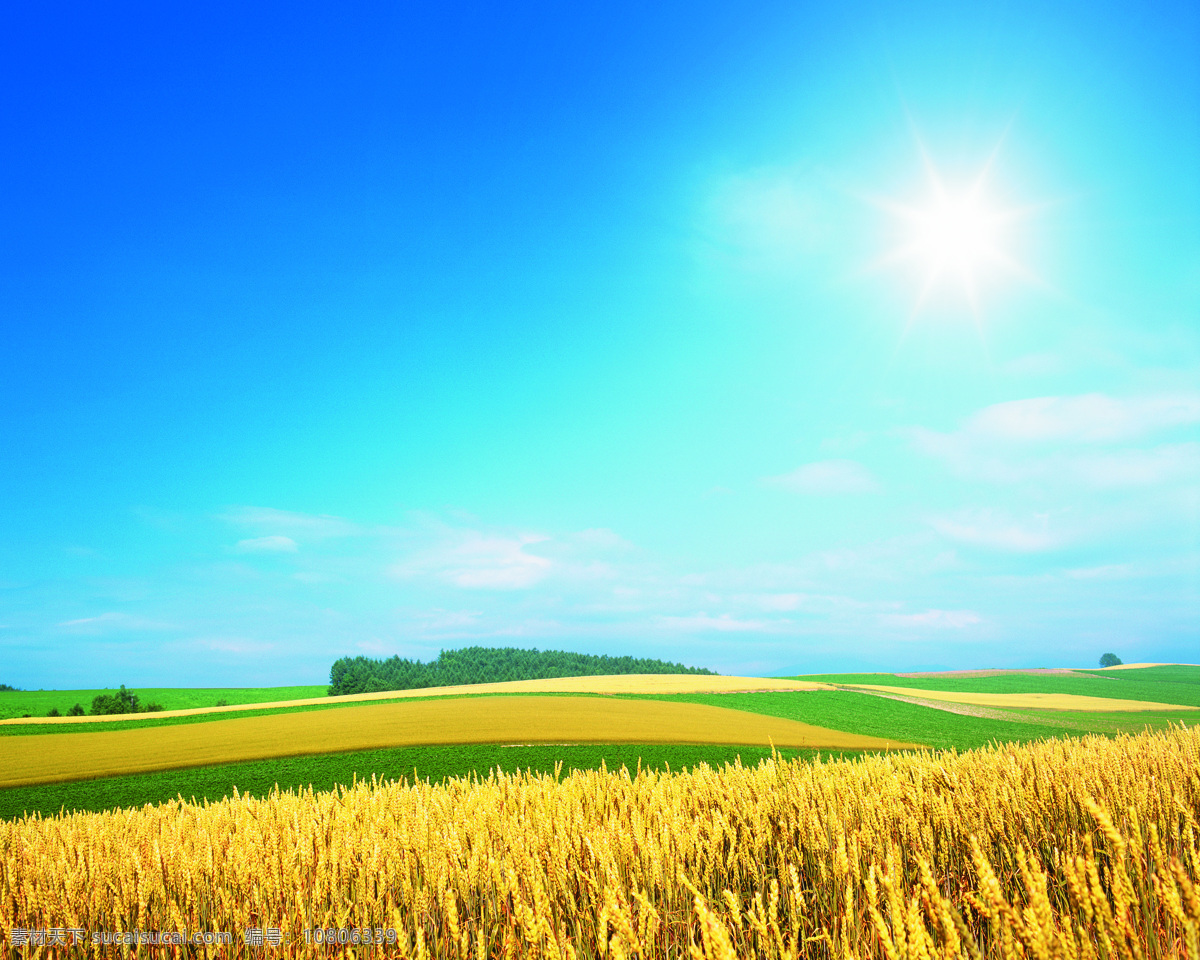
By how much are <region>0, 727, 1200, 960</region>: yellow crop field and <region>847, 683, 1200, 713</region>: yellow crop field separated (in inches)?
1637

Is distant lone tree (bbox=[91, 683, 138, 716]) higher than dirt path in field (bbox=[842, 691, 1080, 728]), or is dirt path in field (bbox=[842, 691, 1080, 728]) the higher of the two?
dirt path in field (bbox=[842, 691, 1080, 728])

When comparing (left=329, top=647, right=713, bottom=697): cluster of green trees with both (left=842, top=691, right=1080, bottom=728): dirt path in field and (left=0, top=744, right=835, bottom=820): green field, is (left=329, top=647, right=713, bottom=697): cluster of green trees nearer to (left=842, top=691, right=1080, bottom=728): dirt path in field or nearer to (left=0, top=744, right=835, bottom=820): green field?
(left=842, top=691, right=1080, bottom=728): dirt path in field

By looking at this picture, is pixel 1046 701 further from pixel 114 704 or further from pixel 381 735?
pixel 114 704

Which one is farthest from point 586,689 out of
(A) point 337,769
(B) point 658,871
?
(B) point 658,871

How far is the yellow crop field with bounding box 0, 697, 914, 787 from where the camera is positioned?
19406 millimetres

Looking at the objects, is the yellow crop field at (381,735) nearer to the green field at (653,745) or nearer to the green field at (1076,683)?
the green field at (653,745)

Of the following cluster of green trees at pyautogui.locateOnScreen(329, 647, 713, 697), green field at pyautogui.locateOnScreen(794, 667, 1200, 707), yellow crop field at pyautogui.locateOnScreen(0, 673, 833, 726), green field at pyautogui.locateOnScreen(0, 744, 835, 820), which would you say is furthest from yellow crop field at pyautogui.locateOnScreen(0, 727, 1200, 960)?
cluster of green trees at pyautogui.locateOnScreen(329, 647, 713, 697)

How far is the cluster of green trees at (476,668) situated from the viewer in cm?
7819

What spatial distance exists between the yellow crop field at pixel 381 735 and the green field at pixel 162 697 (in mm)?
35220

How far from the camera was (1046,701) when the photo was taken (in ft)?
150

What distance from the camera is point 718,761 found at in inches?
704

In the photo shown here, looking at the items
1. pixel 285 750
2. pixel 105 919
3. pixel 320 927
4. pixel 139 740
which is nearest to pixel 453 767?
pixel 285 750

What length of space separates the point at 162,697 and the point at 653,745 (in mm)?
77255

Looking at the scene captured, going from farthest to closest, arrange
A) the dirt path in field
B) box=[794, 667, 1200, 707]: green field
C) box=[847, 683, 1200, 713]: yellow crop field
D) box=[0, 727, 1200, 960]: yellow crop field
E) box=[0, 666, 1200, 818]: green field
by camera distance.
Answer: box=[794, 667, 1200, 707]: green field < box=[847, 683, 1200, 713]: yellow crop field < the dirt path in field < box=[0, 666, 1200, 818]: green field < box=[0, 727, 1200, 960]: yellow crop field
